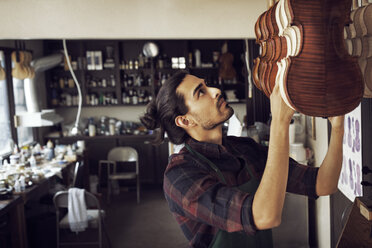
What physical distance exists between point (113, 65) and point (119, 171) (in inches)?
74.6

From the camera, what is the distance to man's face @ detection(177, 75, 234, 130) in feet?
4.38

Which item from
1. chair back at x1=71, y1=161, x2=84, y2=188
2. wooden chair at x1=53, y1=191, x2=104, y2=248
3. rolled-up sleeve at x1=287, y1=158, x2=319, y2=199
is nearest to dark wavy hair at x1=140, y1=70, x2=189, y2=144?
rolled-up sleeve at x1=287, y1=158, x2=319, y2=199

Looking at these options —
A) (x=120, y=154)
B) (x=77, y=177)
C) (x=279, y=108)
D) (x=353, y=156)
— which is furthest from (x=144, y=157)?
(x=279, y=108)

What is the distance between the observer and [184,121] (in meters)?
1.41

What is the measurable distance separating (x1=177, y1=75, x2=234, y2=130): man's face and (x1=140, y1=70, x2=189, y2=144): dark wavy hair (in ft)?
0.10

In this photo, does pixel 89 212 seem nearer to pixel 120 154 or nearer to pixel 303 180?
pixel 120 154

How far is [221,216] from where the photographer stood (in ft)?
3.46

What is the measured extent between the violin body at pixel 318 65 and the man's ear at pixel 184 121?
0.51 meters

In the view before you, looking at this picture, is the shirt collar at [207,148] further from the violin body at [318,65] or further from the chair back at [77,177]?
the chair back at [77,177]

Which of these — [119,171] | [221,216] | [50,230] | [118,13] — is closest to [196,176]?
[221,216]

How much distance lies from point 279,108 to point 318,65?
140 millimetres

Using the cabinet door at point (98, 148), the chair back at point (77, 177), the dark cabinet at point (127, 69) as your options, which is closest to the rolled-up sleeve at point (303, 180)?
the chair back at point (77, 177)

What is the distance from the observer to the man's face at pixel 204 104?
133 cm

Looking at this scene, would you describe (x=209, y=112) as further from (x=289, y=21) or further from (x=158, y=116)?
(x=289, y=21)
